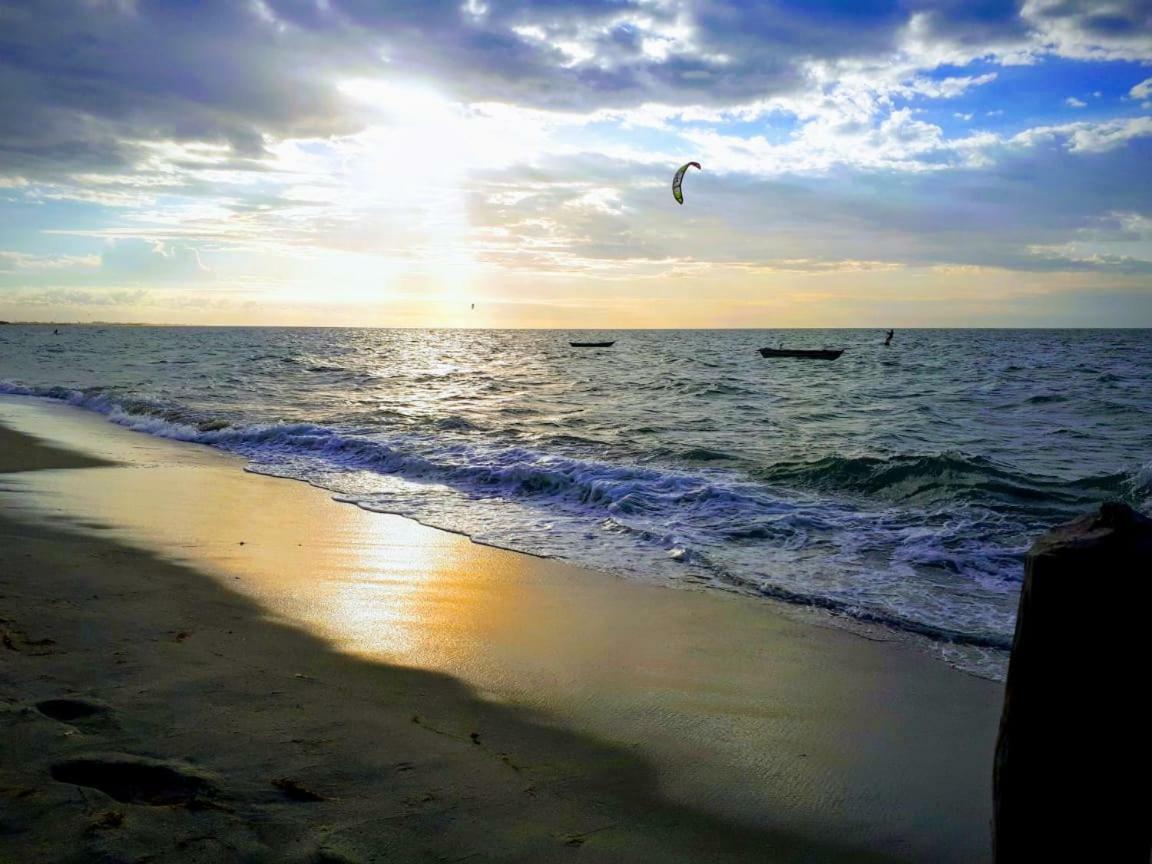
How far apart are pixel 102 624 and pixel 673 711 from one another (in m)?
3.76

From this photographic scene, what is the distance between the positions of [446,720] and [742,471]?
968 cm

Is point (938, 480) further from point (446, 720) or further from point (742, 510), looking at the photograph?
point (446, 720)

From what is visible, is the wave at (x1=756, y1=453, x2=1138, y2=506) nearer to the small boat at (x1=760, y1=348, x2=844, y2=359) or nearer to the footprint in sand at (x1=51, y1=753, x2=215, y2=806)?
the footprint in sand at (x1=51, y1=753, x2=215, y2=806)

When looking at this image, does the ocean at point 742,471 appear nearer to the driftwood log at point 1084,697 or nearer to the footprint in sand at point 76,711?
the driftwood log at point 1084,697

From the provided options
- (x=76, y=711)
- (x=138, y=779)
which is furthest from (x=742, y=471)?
(x=138, y=779)

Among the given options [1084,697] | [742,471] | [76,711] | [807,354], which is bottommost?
[742,471]

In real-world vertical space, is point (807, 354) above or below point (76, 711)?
above

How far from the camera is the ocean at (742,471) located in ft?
25.1

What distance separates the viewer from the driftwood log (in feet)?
6.20

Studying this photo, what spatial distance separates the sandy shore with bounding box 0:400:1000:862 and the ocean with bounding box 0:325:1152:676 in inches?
50.1

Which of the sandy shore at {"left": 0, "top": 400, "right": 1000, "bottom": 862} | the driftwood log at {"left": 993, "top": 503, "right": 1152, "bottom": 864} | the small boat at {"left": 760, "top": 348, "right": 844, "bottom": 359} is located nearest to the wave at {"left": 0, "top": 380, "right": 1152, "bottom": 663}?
the sandy shore at {"left": 0, "top": 400, "right": 1000, "bottom": 862}

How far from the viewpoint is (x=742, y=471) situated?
13156mm

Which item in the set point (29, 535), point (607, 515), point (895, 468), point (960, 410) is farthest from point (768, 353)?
point (29, 535)

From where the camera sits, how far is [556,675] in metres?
4.98
